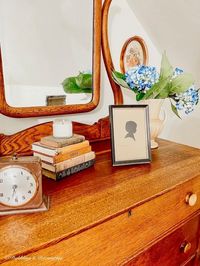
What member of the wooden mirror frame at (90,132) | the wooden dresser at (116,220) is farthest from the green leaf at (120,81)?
the wooden dresser at (116,220)

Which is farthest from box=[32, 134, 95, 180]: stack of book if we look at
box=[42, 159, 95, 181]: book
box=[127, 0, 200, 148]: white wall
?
box=[127, 0, 200, 148]: white wall

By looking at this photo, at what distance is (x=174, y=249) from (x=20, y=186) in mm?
651

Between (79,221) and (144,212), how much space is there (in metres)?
0.24

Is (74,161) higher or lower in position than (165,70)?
lower

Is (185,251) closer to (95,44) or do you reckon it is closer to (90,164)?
(90,164)

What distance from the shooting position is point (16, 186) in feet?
2.00

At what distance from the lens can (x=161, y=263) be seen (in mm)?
874

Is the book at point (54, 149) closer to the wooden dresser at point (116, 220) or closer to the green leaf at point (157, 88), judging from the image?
the wooden dresser at point (116, 220)

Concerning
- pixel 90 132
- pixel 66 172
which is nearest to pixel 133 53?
pixel 90 132

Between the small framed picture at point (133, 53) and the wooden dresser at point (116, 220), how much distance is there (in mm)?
574

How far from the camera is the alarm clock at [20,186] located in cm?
60

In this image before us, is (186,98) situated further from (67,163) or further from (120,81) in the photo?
(67,163)

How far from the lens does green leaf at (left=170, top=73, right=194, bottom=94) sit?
107cm

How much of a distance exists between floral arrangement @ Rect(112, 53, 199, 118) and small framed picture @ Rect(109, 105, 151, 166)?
12cm
